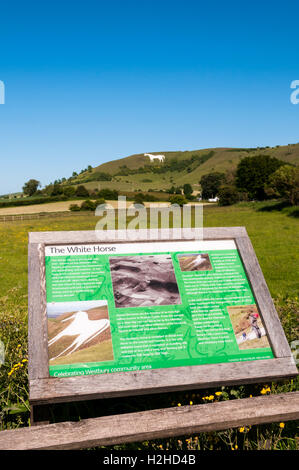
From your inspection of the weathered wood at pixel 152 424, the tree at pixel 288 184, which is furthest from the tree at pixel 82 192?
the weathered wood at pixel 152 424

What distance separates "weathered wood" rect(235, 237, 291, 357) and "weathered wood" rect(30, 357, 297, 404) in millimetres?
182

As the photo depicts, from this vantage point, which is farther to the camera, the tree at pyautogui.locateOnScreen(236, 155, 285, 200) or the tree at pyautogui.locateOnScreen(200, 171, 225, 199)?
the tree at pyautogui.locateOnScreen(200, 171, 225, 199)

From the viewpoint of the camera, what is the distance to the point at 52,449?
3406 millimetres

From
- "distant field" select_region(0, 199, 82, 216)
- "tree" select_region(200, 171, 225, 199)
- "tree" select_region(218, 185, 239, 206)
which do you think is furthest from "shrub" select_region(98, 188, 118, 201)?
"tree" select_region(200, 171, 225, 199)

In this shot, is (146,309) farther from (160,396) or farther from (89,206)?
(89,206)

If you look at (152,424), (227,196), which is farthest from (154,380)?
(227,196)

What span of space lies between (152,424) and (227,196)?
69292mm

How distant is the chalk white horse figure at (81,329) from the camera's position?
4.29 meters

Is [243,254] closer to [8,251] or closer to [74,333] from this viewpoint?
[74,333]

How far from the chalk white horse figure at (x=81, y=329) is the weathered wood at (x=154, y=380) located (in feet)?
1.21

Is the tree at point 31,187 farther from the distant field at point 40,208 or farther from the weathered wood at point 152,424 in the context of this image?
the weathered wood at point 152,424

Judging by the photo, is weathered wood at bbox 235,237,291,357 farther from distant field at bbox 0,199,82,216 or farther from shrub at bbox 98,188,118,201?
shrub at bbox 98,188,118,201

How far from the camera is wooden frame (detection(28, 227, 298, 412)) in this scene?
4004mm
